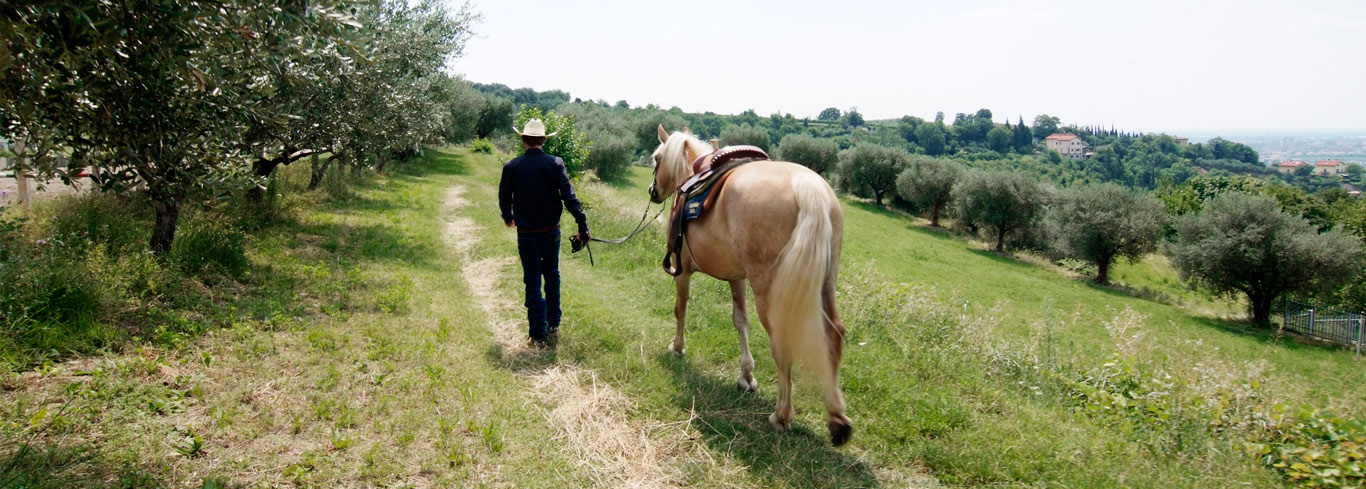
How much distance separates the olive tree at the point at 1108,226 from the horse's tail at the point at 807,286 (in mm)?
42428

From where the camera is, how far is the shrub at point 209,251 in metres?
6.71

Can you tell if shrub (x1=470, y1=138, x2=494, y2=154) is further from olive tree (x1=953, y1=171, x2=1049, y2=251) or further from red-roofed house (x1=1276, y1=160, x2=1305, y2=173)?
red-roofed house (x1=1276, y1=160, x2=1305, y2=173)

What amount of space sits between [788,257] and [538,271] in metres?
2.90

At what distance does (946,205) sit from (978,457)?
54502mm

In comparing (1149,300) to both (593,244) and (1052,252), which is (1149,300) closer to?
(1052,252)

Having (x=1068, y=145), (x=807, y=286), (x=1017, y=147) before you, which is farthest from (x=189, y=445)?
(x=1068, y=145)

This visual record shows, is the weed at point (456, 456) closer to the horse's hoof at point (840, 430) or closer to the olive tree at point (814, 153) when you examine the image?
the horse's hoof at point (840, 430)

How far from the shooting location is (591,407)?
4.59 meters

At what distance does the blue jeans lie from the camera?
5.86 m

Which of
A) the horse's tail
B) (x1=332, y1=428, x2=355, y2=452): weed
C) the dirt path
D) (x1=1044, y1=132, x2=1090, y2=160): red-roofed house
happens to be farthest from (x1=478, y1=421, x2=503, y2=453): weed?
(x1=1044, y1=132, x2=1090, y2=160): red-roofed house

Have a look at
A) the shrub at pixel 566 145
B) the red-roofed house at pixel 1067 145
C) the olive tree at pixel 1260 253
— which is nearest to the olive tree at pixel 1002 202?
the olive tree at pixel 1260 253

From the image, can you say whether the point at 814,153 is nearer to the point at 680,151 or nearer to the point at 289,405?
the point at 680,151

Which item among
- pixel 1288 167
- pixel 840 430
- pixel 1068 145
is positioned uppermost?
pixel 1068 145

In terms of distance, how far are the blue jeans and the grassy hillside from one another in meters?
0.34
